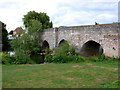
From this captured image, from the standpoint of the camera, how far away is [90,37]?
16.2 meters

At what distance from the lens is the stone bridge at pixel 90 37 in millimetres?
14185

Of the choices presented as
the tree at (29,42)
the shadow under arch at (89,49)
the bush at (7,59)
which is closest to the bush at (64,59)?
the shadow under arch at (89,49)

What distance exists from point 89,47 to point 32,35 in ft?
24.9

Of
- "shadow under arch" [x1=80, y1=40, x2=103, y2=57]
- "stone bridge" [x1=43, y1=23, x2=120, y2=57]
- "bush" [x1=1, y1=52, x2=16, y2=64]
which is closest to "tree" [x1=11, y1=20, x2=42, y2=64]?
"stone bridge" [x1=43, y1=23, x2=120, y2=57]

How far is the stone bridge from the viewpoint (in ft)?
46.5

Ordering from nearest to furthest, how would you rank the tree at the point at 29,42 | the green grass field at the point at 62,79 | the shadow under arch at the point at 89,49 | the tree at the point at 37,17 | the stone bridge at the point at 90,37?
the green grass field at the point at 62,79 → the stone bridge at the point at 90,37 → the shadow under arch at the point at 89,49 → the tree at the point at 29,42 → the tree at the point at 37,17

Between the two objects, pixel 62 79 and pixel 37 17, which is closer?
pixel 62 79

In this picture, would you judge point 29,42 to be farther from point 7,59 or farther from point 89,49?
point 89,49

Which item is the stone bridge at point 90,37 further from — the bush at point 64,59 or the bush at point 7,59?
the bush at point 7,59

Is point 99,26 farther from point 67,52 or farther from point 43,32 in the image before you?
point 43,32

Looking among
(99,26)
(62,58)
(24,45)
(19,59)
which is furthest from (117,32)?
(24,45)

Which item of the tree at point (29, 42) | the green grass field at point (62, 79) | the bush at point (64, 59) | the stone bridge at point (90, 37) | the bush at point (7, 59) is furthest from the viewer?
the tree at point (29, 42)

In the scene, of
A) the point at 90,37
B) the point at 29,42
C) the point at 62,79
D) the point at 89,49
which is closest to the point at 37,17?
the point at 29,42

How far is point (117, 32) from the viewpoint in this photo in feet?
45.9
